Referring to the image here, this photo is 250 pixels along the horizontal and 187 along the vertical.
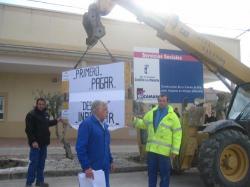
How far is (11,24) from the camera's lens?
1989 cm

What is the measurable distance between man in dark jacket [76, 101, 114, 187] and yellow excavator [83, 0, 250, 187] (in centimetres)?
272

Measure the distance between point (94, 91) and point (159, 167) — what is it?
2.45 meters

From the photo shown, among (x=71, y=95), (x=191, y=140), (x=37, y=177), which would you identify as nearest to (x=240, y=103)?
(x=191, y=140)

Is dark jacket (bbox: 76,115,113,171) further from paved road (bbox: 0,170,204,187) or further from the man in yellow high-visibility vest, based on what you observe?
paved road (bbox: 0,170,204,187)

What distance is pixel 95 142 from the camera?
593 centimetres

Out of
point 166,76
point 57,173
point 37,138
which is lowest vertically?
point 57,173

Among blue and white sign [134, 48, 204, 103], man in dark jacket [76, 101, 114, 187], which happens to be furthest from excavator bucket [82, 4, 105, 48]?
blue and white sign [134, 48, 204, 103]

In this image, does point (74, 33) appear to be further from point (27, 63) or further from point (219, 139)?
point (219, 139)

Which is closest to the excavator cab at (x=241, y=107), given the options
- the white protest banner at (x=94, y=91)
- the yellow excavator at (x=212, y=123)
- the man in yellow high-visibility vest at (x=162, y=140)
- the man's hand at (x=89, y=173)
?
the yellow excavator at (x=212, y=123)

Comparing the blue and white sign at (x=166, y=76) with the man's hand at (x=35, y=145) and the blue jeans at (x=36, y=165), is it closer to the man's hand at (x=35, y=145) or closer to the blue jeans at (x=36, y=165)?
the blue jeans at (x=36, y=165)

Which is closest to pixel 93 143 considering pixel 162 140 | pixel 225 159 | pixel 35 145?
pixel 162 140

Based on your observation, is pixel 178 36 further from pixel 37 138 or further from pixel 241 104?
pixel 37 138

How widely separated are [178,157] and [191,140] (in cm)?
47

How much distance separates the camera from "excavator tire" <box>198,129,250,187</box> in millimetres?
8148
